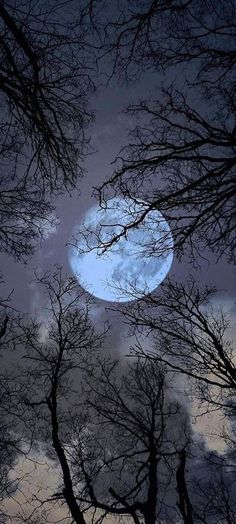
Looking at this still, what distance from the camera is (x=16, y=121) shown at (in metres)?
4.05

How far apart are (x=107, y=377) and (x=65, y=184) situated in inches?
293

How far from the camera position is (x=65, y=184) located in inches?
180

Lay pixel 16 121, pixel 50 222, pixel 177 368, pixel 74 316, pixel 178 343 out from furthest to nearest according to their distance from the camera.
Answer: pixel 74 316, pixel 178 343, pixel 177 368, pixel 50 222, pixel 16 121

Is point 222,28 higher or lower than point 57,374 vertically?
higher

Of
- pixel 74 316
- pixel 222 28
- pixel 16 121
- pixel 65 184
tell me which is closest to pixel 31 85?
pixel 16 121

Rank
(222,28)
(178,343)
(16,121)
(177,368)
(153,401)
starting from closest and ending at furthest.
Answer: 1. (16,121)
2. (222,28)
3. (177,368)
4. (178,343)
5. (153,401)

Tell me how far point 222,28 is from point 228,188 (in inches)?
73.0

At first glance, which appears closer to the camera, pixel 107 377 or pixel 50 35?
pixel 50 35

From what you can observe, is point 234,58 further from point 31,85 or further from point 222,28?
point 31,85

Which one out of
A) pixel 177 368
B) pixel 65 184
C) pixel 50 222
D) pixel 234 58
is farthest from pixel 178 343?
pixel 234 58

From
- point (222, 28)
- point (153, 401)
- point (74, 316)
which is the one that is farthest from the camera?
point (74, 316)

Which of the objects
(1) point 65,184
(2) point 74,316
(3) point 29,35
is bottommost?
(1) point 65,184

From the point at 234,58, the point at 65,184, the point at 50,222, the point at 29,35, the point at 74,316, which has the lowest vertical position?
the point at 65,184

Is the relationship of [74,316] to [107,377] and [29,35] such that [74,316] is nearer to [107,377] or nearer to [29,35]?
[107,377]
